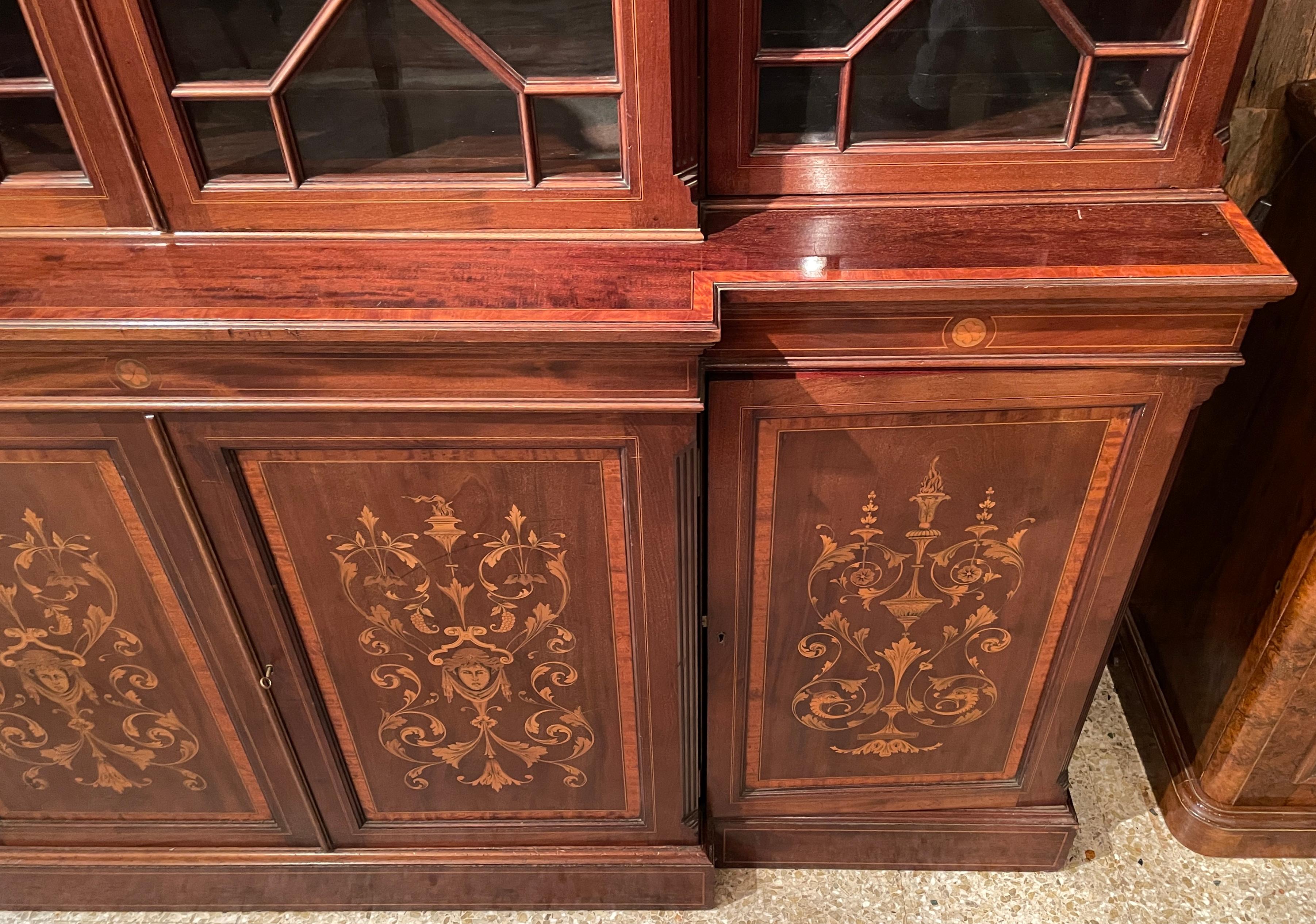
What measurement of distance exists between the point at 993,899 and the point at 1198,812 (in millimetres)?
344

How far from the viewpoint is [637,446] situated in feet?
3.50

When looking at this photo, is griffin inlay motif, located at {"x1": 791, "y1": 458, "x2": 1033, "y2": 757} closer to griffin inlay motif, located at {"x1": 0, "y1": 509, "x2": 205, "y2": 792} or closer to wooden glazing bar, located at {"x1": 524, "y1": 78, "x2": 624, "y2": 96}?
wooden glazing bar, located at {"x1": 524, "y1": 78, "x2": 624, "y2": 96}

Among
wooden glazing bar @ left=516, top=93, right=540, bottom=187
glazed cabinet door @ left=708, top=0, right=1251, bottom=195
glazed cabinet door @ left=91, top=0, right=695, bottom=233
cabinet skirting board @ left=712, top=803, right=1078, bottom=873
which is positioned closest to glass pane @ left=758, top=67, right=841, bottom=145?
glazed cabinet door @ left=708, top=0, right=1251, bottom=195

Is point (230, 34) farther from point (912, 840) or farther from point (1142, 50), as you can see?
point (912, 840)

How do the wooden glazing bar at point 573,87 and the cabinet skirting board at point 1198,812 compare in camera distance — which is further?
the cabinet skirting board at point 1198,812

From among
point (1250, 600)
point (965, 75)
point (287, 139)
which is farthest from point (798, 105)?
point (1250, 600)

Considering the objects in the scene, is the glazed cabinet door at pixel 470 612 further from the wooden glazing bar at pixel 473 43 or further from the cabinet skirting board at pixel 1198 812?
the cabinet skirting board at pixel 1198 812

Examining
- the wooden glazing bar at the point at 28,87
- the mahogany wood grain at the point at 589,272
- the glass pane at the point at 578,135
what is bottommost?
the mahogany wood grain at the point at 589,272

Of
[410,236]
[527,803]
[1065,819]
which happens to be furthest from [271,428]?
[1065,819]

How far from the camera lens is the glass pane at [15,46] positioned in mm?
986

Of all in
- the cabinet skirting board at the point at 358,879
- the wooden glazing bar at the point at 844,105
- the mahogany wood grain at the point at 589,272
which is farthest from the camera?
the cabinet skirting board at the point at 358,879

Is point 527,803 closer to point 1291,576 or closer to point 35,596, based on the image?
point 35,596

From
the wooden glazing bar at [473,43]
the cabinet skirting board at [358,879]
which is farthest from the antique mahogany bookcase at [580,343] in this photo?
the cabinet skirting board at [358,879]

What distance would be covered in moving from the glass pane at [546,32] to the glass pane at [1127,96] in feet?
1.70
